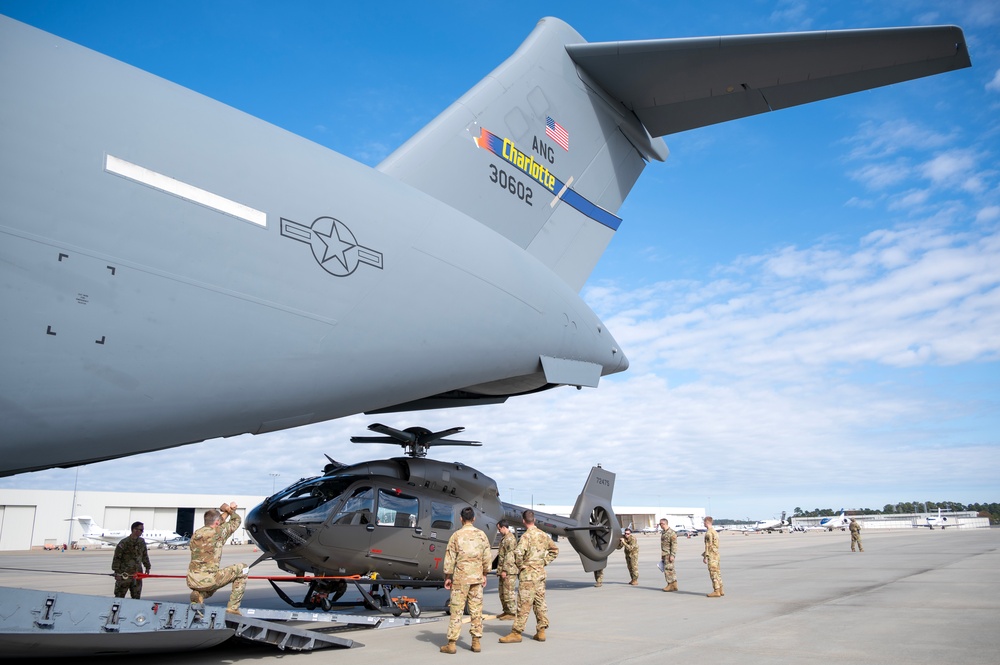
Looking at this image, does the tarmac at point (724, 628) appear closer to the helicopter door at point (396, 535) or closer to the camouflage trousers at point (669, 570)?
the camouflage trousers at point (669, 570)

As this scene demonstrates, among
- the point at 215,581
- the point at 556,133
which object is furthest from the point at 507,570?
the point at 556,133

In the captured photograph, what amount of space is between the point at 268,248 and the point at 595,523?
1016 cm

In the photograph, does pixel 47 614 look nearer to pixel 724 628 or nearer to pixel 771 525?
pixel 724 628

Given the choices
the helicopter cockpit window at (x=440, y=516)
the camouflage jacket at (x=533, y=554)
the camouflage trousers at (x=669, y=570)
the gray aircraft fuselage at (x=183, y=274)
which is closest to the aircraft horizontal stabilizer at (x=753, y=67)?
the gray aircraft fuselage at (x=183, y=274)

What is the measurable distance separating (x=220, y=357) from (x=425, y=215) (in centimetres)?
212

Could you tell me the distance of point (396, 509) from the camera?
9.30 metres

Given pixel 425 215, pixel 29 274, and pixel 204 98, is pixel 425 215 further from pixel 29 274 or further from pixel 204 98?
pixel 29 274

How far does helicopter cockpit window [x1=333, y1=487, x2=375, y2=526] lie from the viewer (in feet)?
29.2

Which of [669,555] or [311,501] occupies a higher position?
[311,501]

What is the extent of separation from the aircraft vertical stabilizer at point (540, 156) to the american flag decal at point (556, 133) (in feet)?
0.04

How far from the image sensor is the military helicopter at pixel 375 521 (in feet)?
29.1

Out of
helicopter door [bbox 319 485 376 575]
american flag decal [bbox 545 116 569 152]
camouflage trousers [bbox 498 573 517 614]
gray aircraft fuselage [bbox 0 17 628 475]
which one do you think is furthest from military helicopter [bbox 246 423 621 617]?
american flag decal [bbox 545 116 569 152]

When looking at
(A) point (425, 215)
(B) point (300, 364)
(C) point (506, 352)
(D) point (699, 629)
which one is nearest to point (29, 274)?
(B) point (300, 364)

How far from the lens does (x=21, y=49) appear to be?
11.8ft
